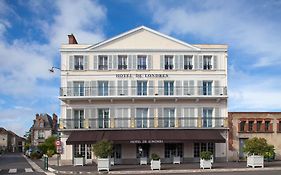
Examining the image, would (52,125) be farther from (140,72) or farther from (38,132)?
(140,72)

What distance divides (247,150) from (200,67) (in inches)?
386

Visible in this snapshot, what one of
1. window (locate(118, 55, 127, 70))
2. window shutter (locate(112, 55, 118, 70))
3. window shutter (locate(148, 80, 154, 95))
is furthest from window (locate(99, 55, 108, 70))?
window shutter (locate(148, 80, 154, 95))

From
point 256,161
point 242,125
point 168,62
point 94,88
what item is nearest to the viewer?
point 256,161

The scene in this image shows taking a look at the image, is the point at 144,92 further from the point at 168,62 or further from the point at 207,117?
the point at 207,117

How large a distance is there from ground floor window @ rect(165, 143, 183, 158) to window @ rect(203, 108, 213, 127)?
3023 mm

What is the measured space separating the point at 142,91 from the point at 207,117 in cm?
652

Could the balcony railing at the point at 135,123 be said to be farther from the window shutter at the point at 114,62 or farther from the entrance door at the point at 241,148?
the window shutter at the point at 114,62

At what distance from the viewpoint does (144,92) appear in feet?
122

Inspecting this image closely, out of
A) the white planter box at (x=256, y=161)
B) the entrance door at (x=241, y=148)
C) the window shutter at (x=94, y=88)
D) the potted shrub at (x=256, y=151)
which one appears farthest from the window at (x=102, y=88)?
the white planter box at (x=256, y=161)

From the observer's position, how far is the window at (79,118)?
3672 centimetres

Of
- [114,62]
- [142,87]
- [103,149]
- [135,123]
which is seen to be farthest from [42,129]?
[103,149]

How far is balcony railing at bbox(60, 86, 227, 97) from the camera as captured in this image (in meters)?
36.8

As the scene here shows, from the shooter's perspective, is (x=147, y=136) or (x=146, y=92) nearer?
(x=147, y=136)

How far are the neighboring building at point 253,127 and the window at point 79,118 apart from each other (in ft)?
47.0
